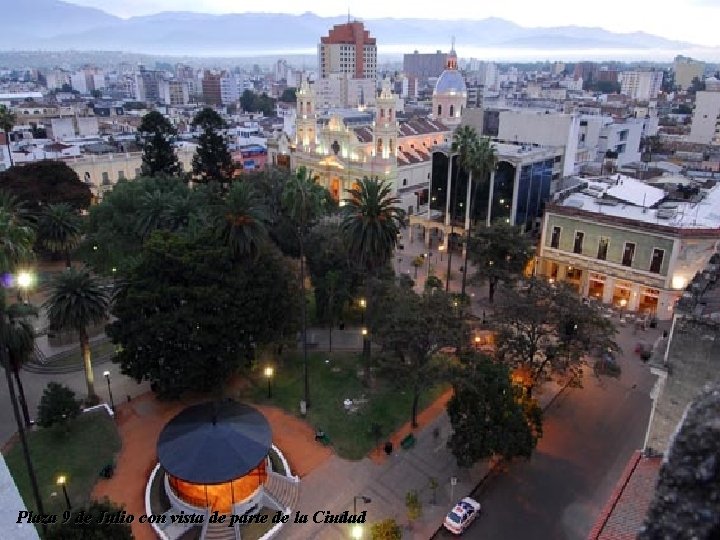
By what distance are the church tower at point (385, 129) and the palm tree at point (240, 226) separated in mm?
41331

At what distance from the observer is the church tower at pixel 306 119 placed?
83.2 m

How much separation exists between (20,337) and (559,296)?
32272mm

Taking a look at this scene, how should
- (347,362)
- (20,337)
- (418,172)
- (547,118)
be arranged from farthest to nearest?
(418,172) → (547,118) → (347,362) → (20,337)

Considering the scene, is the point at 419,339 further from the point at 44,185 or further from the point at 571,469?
the point at 44,185

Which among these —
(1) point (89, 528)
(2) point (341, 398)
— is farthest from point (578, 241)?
(1) point (89, 528)

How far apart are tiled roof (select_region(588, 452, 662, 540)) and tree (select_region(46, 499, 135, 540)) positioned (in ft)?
57.6

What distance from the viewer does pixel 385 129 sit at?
72.9 m

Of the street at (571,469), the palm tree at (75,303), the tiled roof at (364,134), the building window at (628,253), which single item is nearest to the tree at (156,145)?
the tiled roof at (364,134)

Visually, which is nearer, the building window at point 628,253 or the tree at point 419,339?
the tree at point 419,339

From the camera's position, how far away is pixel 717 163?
90.4 metres

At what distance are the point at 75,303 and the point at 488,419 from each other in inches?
1018

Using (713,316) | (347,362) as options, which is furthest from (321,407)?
(713,316)

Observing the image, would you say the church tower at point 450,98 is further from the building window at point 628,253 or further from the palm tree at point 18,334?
the palm tree at point 18,334

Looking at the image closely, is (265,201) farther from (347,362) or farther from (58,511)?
(58,511)
